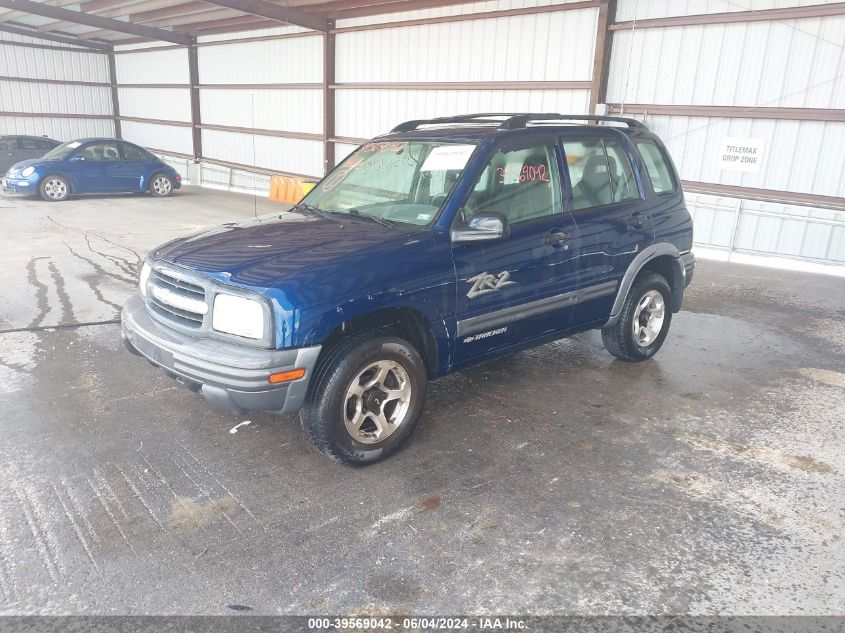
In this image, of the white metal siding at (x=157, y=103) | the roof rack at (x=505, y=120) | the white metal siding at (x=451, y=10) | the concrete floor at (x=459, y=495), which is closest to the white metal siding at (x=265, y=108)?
the white metal siding at (x=157, y=103)

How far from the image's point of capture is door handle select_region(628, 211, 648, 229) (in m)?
4.80

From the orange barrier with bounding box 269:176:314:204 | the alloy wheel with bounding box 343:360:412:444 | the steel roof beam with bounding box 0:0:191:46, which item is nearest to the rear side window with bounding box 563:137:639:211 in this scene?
the alloy wheel with bounding box 343:360:412:444

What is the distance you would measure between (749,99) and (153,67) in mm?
19715

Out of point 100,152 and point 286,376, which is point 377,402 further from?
point 100,152

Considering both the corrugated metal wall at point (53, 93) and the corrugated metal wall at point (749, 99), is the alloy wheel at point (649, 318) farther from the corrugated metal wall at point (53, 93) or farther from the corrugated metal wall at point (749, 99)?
the corrugated metal wall at point (53, 93)

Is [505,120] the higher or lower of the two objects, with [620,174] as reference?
higher

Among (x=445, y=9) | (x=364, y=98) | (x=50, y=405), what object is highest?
(x=445, y=9)

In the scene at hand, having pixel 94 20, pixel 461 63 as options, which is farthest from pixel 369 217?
pixel 94 20

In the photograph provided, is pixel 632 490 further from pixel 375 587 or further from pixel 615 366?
pixel 615 366

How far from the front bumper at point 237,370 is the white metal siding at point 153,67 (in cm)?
1975

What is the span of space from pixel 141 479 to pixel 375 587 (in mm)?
1563

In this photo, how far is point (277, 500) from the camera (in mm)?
3303

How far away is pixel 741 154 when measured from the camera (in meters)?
9.59

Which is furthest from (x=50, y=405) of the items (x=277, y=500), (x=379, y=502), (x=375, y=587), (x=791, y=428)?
(x=791, y=428)
